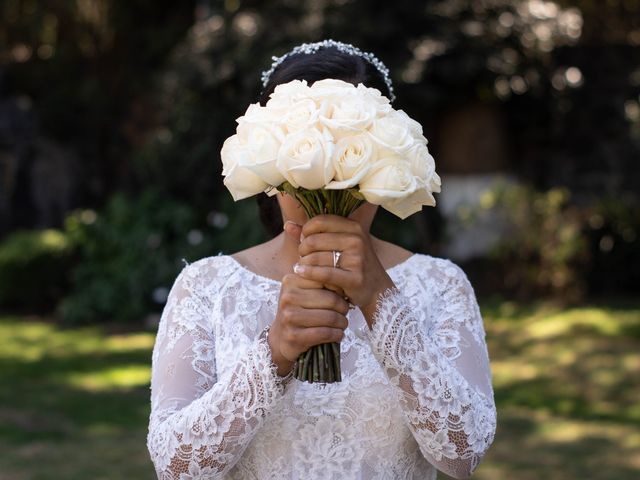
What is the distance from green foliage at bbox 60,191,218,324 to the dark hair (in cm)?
947

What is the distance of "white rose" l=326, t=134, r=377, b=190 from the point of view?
2.00m

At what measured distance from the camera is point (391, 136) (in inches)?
80.7

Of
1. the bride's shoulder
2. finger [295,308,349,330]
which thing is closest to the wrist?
finger [295,308,349,330]

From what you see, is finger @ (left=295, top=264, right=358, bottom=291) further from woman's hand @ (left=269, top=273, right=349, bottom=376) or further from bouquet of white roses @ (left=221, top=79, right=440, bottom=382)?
bouquet of white roses @ (left=221, top=79, right=440, bottom=382)

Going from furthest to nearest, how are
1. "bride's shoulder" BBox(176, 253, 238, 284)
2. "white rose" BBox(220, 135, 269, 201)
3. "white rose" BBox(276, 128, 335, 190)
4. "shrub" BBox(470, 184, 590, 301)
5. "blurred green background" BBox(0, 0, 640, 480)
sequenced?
"shrub" BBox(470, 184, 590, 301) → "blurred green background" BBox(0, 0, 640, 480) → "bride's shoulder" BBox(176, 253, 238, 284) → "white rose" BBox(220, 135, 269, 201) → "white rose" BBox(276, 128, 335, 190)

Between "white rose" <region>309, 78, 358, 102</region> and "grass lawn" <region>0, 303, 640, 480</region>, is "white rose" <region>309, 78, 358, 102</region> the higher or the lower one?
the lower one

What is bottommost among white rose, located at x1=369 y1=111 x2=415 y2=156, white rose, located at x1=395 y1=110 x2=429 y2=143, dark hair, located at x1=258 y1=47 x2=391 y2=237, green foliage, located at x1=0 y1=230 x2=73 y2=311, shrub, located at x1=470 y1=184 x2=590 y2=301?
white rose, located at x1=369 y1=111 x2=415 y2=156

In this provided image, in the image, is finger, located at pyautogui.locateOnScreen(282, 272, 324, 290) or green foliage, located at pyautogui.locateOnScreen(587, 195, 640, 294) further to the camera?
green foliage, located at pyautogui.locateOnScreen(587, 195, 640, 294)

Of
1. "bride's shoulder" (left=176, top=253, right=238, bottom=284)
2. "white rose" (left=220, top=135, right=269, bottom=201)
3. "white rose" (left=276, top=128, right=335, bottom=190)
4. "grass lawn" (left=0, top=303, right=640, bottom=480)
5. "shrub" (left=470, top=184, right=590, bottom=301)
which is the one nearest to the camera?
"white rose" (left=276, top=128, right=335, bottom=190)

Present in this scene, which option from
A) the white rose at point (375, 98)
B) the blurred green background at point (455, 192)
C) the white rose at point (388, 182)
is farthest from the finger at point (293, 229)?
the blurred green background at point (455, 192)

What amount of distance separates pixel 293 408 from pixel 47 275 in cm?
1160

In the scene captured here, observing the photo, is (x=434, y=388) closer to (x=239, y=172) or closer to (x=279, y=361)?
(x=279, y=361)

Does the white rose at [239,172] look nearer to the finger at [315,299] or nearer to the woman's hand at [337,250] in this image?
the woman's hand at [337,250]

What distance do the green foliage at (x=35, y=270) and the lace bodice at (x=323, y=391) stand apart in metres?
11.4
